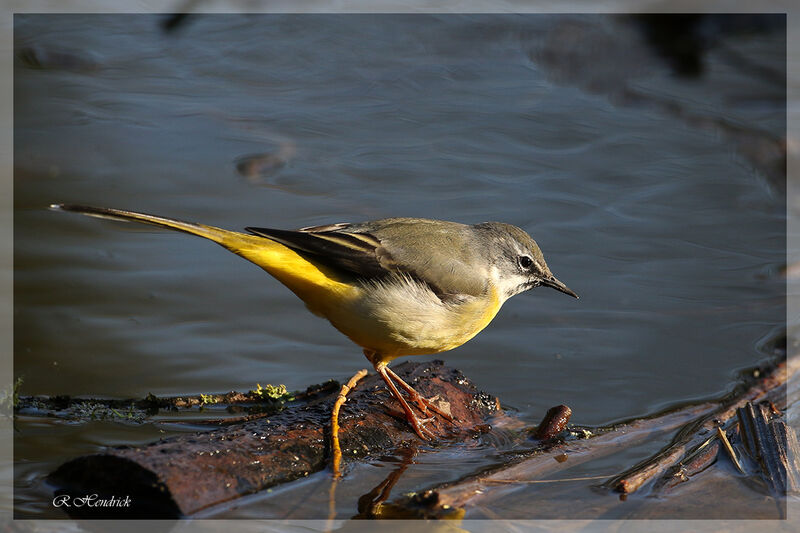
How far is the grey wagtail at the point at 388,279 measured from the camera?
5418mm

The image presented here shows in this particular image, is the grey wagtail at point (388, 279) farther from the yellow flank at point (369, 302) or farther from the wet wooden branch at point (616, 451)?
the wet wooden branch at point (616, 451)

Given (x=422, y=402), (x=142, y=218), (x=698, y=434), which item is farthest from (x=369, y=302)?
(x=698, y=434)

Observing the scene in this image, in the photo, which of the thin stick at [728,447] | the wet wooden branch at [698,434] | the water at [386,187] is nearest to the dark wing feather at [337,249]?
the water at [386,187]

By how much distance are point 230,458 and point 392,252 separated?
179 centimetres

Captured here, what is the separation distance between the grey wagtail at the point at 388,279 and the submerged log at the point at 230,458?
0.21m

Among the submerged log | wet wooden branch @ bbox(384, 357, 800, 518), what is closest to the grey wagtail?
the submerged log

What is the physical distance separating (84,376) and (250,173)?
396 centimetres

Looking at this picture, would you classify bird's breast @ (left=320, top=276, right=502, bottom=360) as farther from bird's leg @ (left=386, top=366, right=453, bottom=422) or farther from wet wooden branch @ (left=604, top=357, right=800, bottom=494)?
wet wooden branch @ (left=604, top=357, right=800, bottom=494)

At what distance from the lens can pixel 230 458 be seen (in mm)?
4418

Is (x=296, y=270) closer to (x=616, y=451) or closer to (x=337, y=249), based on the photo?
(x=337, y=249)

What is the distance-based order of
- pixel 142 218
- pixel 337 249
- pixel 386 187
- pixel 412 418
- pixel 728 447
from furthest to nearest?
pixel 386 187
pixel 337 249
pixel 728 447
pixel 412 418
pixel 142 218

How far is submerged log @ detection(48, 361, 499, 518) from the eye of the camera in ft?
13.7

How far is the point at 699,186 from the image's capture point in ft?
34.3

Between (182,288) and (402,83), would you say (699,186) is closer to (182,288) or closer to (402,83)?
(402,83)
